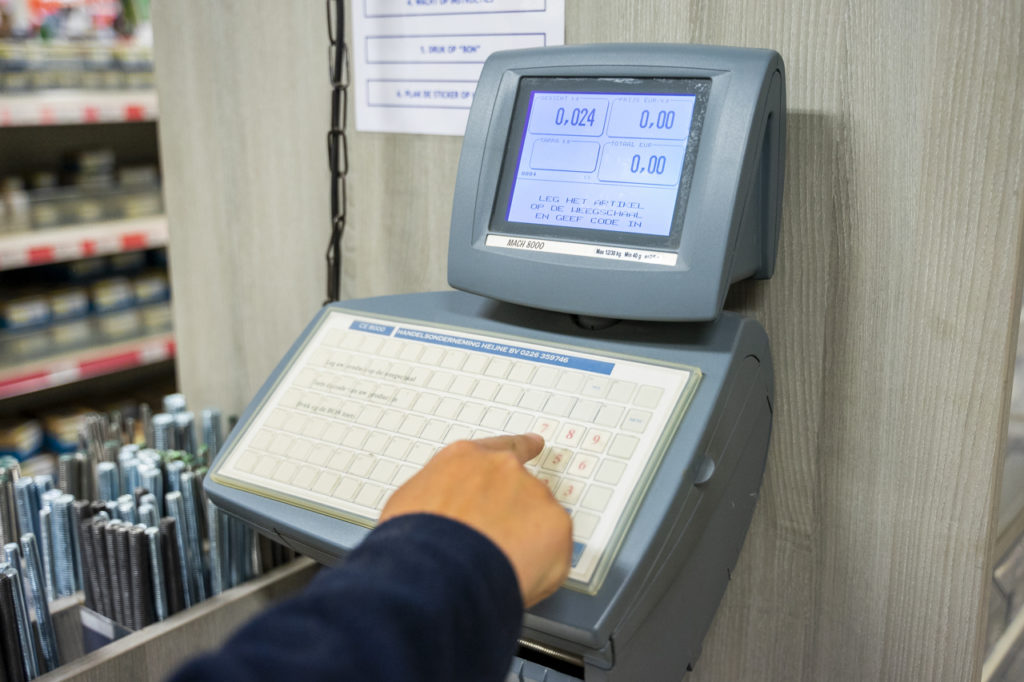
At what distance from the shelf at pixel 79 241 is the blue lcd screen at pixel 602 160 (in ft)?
5.37

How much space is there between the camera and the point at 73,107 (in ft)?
7.49

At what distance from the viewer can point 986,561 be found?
71 centimetres

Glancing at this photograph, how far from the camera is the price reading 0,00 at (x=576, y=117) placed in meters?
0.71

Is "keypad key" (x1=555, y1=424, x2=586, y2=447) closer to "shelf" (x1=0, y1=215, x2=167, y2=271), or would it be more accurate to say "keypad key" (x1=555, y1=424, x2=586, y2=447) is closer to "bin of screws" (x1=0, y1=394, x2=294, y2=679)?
"bin of screws" (x1=0, y1=394, x2=294, y2=679)

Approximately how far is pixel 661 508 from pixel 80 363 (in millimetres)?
2237

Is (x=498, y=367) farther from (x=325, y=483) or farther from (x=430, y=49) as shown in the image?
(x=430, y=49)

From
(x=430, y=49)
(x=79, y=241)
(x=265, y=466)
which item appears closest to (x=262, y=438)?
(x=265, y=466)

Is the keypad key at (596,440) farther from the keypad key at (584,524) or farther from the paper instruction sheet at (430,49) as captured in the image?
the paper instruction sheet at (430,49)

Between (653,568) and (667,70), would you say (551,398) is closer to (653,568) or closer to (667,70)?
(653,568)

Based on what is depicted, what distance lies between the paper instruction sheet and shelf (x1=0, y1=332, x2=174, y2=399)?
1.67 m

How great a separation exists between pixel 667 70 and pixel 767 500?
406 mm

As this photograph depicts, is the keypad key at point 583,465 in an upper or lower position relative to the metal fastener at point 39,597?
upper

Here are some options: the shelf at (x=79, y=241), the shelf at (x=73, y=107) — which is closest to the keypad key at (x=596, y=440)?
the shelf at (x=79, y=241)

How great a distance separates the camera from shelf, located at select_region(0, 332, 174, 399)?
89.3 inches
